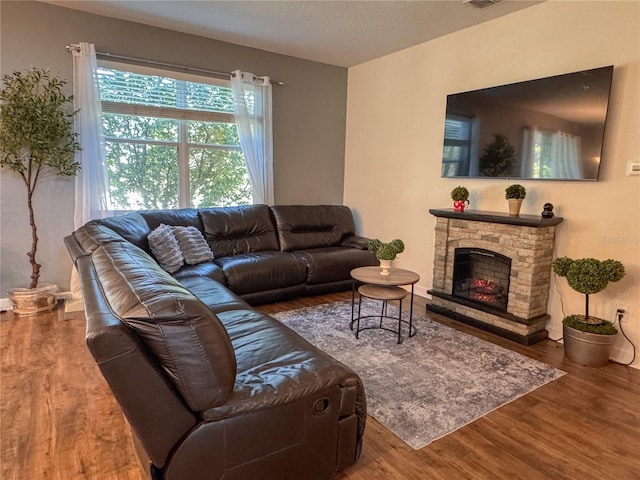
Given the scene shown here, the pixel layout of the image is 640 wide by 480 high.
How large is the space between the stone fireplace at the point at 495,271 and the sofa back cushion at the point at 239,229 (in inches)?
71.7

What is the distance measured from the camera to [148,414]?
1.24m

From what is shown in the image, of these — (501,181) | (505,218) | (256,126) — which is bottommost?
(505,218)

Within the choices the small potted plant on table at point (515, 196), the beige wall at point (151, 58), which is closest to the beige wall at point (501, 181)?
the small potted plant on table at point (515, 196)

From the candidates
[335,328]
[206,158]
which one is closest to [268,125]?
[206,158]

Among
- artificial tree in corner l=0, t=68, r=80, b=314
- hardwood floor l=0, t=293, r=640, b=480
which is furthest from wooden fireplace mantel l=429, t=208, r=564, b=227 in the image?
artificial tree in corner l=0, t=68, r=80, b=314

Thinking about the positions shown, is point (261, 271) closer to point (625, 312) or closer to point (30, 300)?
point (30, 300)

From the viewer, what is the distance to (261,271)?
3.78 meters

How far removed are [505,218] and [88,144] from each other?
377 cm

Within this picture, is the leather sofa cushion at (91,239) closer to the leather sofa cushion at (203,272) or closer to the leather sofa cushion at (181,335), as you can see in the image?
the leather sofa cushion at (181,335)

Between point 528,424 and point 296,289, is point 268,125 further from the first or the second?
point 528,424

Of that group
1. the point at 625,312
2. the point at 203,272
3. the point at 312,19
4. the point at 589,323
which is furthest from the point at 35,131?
the point at 625,312

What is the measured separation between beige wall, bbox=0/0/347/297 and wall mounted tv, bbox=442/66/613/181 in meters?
1.82

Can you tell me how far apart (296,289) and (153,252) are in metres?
1.40

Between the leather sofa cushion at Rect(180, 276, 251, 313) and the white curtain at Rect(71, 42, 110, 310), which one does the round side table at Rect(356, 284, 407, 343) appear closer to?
the leather sofa cushion at Rect(180, 276, 251, 313)
